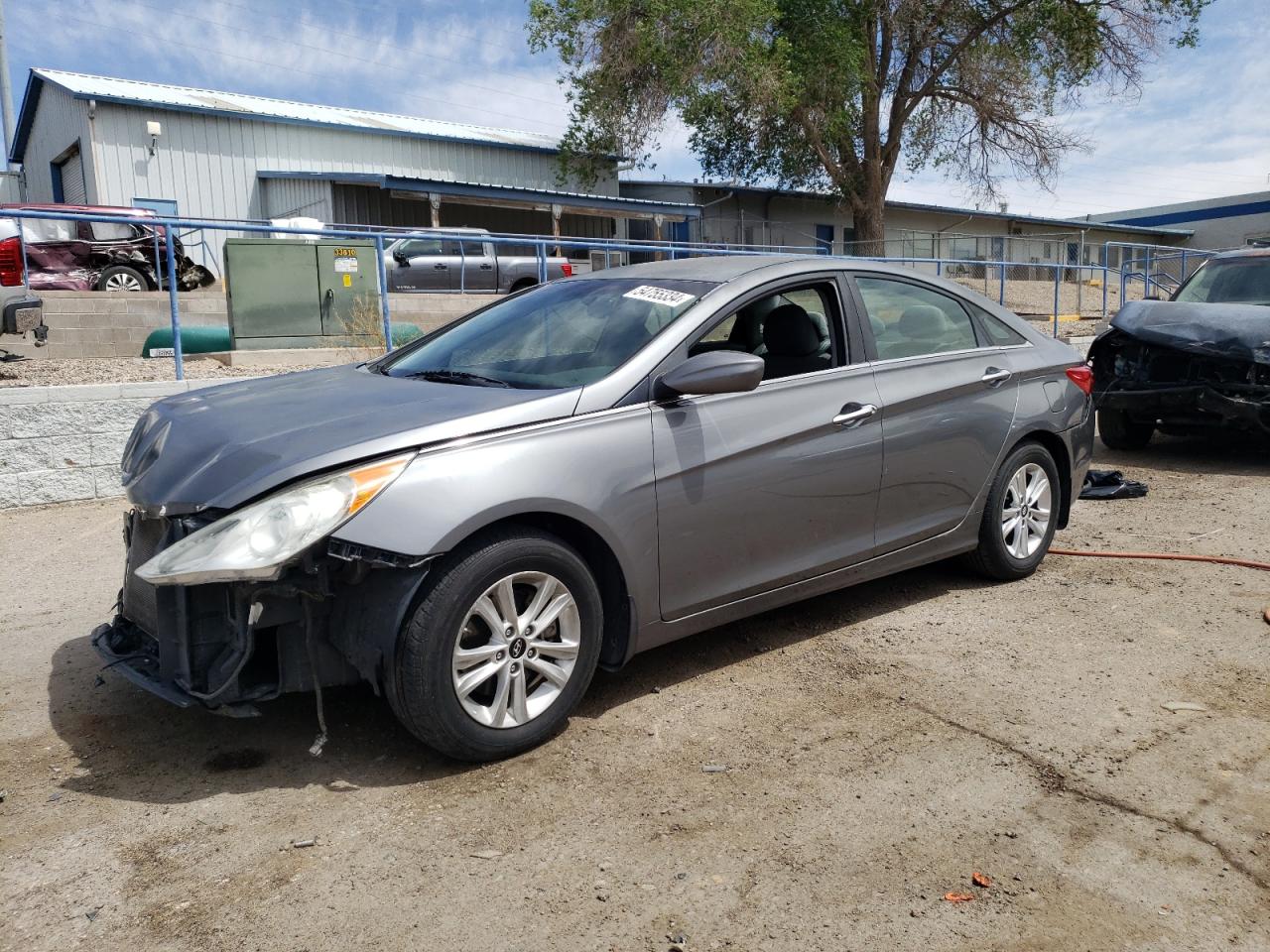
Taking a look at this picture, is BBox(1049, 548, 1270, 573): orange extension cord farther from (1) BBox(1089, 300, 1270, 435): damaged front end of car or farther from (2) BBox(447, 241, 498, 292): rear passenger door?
(2) BBox(447, 241, 498, 292): rear passenger door

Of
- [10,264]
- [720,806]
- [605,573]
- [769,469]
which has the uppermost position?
[10,264]

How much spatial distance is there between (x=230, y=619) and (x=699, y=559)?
1607 mm

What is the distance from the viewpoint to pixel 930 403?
4.71 metres

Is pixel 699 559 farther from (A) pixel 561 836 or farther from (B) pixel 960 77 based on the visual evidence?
(B) pixel 960 77

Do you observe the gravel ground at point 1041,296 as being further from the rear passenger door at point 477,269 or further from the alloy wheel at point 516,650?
the alloy wheel at point 516,650

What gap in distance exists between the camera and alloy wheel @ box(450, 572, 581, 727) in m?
3.27

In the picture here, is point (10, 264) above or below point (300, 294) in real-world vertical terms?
above

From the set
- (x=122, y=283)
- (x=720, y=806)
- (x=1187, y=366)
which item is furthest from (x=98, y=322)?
(x=720, y=806)

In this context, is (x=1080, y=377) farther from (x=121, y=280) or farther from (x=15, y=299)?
(x=121, y=280)

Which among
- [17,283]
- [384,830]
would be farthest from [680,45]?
[384,830]

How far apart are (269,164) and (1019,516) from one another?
2513 centimetres

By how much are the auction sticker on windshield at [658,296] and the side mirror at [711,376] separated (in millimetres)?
409

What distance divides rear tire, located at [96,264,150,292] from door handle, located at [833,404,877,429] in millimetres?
13215

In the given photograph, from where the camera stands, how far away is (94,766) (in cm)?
342
